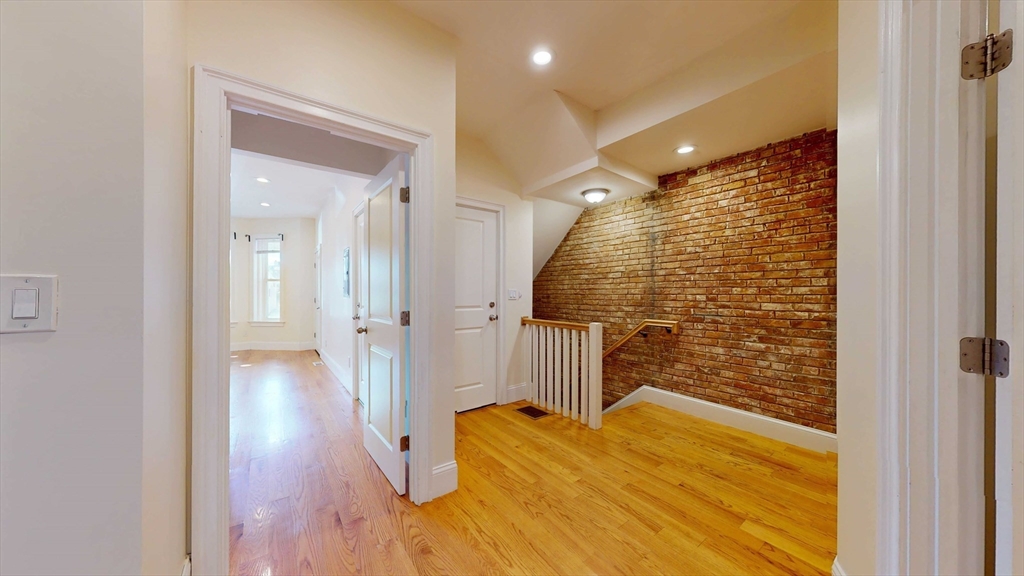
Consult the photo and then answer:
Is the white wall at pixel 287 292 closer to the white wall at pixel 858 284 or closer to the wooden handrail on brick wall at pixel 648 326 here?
the wooden handrail on brick wall at pixel 648 326

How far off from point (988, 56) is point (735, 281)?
2.18m

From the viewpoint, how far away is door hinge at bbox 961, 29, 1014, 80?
79cm

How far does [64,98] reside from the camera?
68 centimetres

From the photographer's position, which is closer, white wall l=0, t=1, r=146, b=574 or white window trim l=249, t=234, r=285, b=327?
white wall l=0, t=1, r=146, b=574

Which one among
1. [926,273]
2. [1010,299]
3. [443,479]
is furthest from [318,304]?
[1010,299]

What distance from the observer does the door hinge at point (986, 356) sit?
31.3 inches

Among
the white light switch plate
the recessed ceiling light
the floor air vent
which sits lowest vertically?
the floor air vent

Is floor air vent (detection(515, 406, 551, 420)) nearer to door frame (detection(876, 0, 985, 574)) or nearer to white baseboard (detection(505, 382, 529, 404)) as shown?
white baseboard (detection(505, 382, 529, 404))

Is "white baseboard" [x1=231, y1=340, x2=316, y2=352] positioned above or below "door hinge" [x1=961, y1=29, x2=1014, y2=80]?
below

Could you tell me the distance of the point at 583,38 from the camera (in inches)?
77.8

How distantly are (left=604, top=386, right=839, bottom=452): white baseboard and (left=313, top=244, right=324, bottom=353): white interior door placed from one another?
16.3 ft

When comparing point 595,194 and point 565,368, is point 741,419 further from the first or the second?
point 595,194

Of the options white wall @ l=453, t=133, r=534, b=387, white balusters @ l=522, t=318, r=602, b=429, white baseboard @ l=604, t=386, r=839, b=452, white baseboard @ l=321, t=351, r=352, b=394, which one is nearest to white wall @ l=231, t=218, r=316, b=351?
white baseboard @ l=321, t=351, r=352, b=394

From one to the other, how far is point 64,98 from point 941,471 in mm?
2306
